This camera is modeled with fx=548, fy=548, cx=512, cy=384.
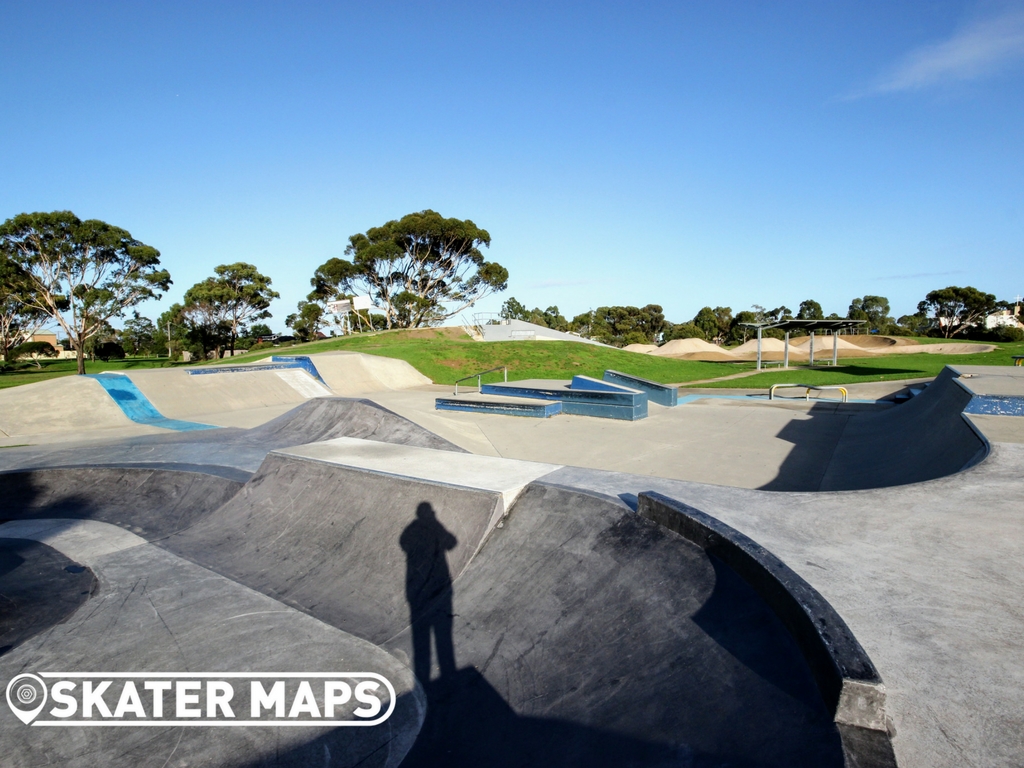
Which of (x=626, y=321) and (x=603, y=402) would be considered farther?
(x=626, y=321)

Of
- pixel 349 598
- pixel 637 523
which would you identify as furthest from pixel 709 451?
pixel 349 598

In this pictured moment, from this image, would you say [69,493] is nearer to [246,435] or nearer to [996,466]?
[246,435]

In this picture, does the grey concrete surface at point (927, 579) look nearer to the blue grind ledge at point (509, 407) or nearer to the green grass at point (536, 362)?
the blue grind ledge at point (509, 407)

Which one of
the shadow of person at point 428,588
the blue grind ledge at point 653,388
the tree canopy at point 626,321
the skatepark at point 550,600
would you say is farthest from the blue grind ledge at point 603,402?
the tree canopy at point 626,321

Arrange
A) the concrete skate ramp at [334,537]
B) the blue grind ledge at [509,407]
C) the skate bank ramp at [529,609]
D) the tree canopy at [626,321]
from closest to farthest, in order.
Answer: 1. the skate bank ramp at [529,609]
2. the concrete skate ramp at [334,537]
3. the blue grind ledge at [509,407]
4. the tree canopy at [626,321]

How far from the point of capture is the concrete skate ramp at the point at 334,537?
185 inches

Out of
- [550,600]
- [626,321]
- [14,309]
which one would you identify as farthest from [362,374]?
[626,321]

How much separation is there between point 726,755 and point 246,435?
453 inches

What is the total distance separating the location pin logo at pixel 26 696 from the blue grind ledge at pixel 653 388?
552 inches

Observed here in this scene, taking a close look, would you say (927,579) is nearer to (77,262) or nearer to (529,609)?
(529,609)

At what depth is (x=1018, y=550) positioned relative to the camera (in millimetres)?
3479

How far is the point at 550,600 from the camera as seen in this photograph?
397 centimetres

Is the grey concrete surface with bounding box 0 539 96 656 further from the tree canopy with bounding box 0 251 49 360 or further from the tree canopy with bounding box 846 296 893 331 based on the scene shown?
the tree canopy with bounding box 846 296 893 331

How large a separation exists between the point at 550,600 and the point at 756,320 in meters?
58.5
